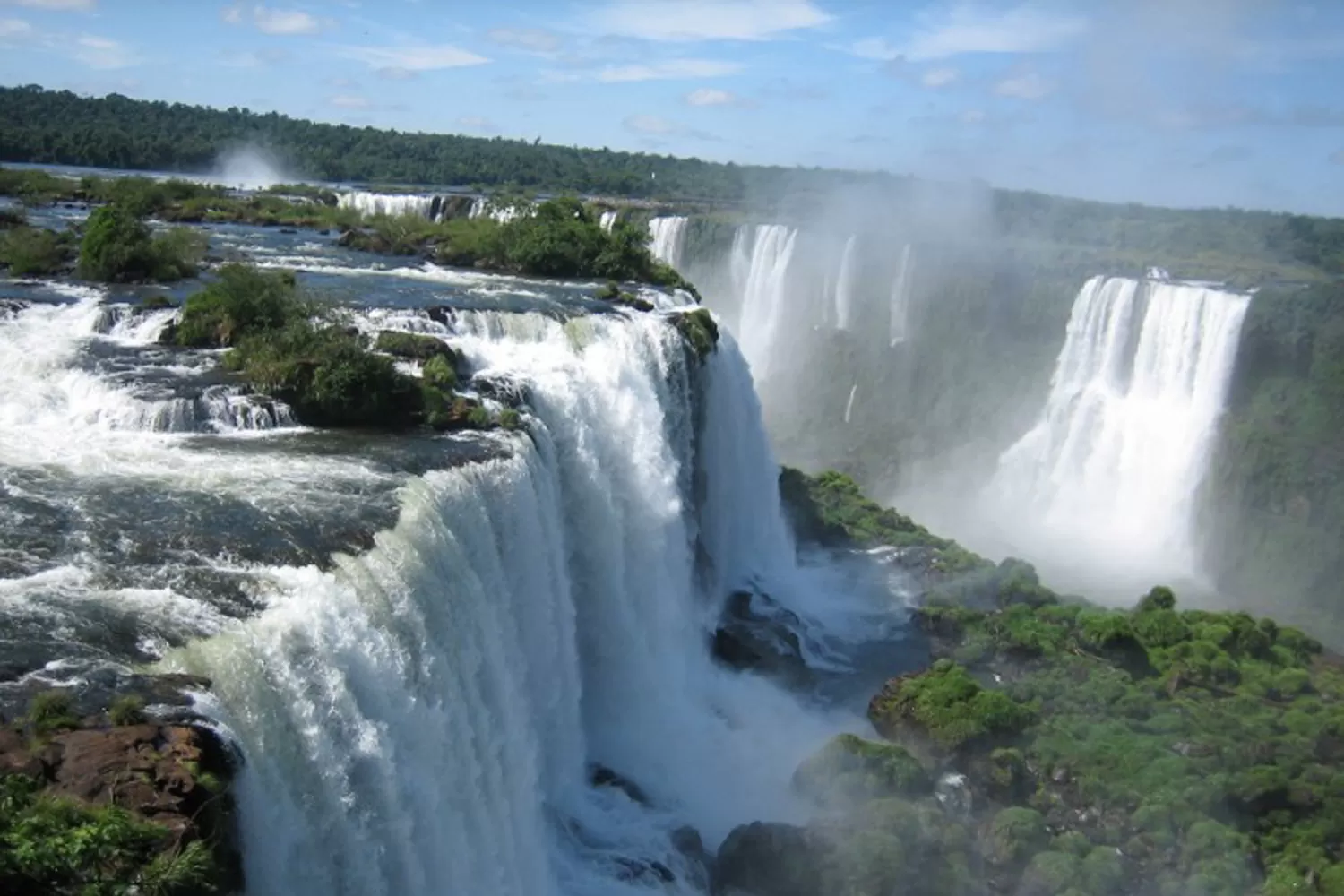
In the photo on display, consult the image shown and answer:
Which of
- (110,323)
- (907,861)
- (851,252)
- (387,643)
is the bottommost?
(907,861)

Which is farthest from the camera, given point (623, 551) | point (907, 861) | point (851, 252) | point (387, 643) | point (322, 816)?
point (851, 252)

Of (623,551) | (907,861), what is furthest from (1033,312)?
(907,861)

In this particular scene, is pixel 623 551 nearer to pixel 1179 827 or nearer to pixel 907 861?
pixel 907 861

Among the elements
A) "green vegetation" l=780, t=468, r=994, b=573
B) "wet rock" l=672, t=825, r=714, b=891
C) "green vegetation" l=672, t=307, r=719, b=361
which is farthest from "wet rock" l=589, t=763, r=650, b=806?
"green vegetation" l=780, t=468, r=994, b=573

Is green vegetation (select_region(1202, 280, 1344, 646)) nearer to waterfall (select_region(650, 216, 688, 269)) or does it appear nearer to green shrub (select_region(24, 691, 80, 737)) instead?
waterfall (select_region(650, 216, 688, 269))

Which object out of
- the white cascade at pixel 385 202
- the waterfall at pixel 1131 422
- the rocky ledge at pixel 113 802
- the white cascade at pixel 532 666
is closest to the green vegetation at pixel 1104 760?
the white cascade at pixel 532 666

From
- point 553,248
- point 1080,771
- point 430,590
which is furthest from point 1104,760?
point 553,248

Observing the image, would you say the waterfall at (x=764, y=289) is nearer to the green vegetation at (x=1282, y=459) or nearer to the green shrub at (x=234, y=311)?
the green vegetation at (x=1282, y=459)
